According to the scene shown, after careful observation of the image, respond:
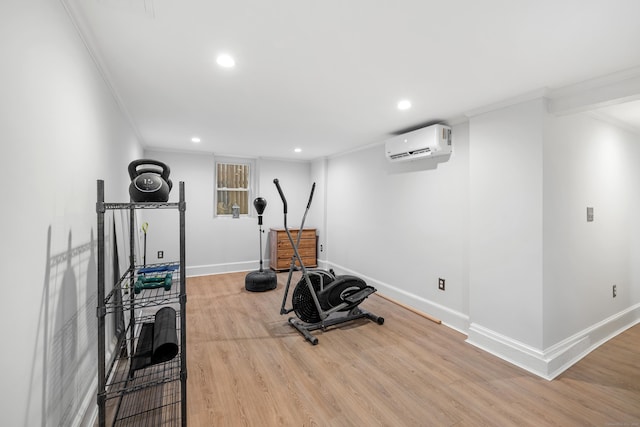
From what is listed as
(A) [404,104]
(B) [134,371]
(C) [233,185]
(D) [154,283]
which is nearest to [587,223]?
(A) [404,104]

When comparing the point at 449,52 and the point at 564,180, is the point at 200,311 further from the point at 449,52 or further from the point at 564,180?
the point at 564,180

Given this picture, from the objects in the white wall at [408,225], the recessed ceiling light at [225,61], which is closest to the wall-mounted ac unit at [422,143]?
the white wall at [408,225]

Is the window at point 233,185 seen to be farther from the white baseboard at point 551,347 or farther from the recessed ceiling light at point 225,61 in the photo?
the white baseboard at point 551,347

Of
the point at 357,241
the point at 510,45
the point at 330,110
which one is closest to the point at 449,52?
the point at 510,45

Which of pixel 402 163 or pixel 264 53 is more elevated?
pixel 264 53

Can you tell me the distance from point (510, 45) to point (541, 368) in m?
2.46

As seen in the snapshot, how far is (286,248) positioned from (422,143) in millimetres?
3298

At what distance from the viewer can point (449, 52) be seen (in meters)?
1.78

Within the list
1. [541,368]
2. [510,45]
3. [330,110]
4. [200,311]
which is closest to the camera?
[510,45]

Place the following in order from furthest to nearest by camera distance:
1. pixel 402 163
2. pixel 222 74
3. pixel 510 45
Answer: pixel 402 163
pixel 222 74
pixel 510 45

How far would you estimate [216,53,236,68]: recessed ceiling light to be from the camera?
186 centimetres

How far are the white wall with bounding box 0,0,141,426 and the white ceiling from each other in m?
0.38

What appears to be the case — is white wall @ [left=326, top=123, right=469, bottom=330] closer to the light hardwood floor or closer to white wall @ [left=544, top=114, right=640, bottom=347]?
the light hardwood floor

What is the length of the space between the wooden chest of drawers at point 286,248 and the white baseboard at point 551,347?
3426 mm
